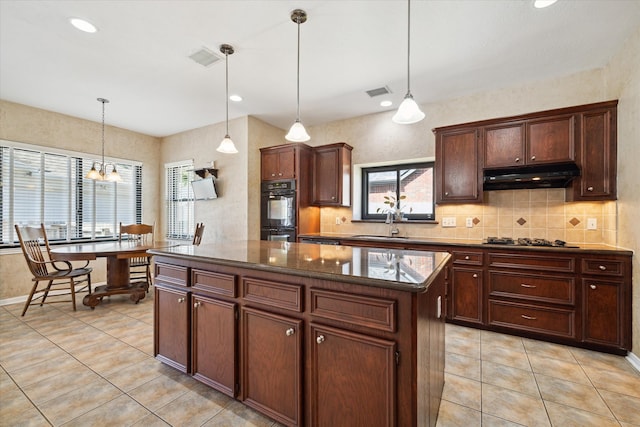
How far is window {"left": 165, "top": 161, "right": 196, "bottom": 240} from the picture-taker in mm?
5332

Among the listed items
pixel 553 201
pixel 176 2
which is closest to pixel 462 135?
pixel 553 201

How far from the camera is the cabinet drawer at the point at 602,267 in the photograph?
249 centimetres

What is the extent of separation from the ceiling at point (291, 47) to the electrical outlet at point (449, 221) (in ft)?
5.41

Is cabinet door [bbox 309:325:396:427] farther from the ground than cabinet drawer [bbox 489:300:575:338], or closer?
farther from the ground

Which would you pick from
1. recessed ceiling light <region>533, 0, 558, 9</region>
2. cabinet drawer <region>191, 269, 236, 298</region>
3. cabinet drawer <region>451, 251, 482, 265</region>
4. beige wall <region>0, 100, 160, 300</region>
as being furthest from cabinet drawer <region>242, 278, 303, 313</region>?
beige wall <region>0, 100, 160, 300</region>

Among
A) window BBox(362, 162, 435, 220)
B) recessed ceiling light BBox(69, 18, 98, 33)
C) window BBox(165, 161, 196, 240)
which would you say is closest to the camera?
recessed ceiling light BBox(69, 18, 98, 33)

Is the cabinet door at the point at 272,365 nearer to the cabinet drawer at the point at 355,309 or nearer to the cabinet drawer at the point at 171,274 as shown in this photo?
the cabinet drawer at the point at 355,309

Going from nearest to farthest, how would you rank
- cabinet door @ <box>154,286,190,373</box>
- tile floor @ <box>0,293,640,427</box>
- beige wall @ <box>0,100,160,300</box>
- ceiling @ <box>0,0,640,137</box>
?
tile floor @ <box>0,293,640,427</box> → cabinet door @ <box>154,286,190,373</box> → ceiling @ <box>0,0,640,137</box> → beige wall @ <box>0,100,160,300</box>

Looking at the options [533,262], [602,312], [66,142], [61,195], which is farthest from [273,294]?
[66,142]

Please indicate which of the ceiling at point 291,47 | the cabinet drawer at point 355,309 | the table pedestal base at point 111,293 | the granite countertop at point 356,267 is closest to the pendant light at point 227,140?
the ceiling at point 291,47

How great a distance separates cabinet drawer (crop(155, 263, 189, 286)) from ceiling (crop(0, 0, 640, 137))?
6.66 ft

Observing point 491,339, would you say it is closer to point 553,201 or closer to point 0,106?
point 553,201

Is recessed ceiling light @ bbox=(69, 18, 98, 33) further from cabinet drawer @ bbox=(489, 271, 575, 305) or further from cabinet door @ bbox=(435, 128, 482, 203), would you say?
cabinet drawer @ bbox=(489, 271, 575, 305)

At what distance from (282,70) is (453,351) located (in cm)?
339
